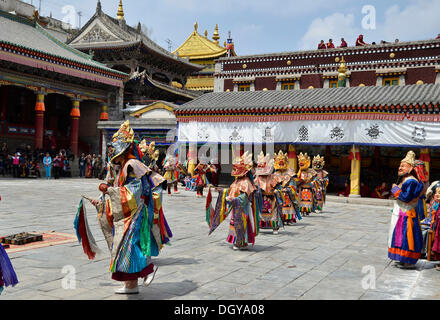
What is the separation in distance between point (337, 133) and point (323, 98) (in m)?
2.42

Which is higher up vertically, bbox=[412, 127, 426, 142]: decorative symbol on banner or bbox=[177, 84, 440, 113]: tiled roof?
bbox=[177, 84, 440, 113]: tiled roof

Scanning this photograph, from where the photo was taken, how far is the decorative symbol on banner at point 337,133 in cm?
1811

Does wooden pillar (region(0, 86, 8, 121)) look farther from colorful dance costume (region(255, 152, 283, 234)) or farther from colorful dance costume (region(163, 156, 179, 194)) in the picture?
colorful dance costume (region(255, 152, 283, 234))

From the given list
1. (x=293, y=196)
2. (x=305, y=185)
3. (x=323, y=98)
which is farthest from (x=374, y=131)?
(x=293, y=196)

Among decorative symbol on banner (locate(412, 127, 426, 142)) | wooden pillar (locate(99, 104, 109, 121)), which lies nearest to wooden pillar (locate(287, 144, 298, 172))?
decorative symbol on banner (locate(412, 127, 426, 142))

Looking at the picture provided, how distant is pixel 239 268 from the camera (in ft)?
19.5

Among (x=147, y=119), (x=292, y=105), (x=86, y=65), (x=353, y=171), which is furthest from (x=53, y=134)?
(x=353, y=171)

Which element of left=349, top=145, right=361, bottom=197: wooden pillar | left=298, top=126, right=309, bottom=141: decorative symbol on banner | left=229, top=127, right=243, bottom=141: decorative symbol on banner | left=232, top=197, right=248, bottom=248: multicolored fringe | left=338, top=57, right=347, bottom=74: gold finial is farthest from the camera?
left=338, top=57, right=347, bottom=74: gold finial

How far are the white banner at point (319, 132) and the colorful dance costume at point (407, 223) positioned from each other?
11.3m

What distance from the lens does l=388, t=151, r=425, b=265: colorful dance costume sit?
6.19 m

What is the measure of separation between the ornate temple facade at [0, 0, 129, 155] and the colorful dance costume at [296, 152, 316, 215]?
1629 cm

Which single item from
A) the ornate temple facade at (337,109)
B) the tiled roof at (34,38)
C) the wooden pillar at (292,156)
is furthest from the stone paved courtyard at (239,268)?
the tiled roof at (34,38)

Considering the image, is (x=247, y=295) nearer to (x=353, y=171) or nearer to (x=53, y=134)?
(x=353, y=171)

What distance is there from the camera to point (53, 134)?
95.9 feet
